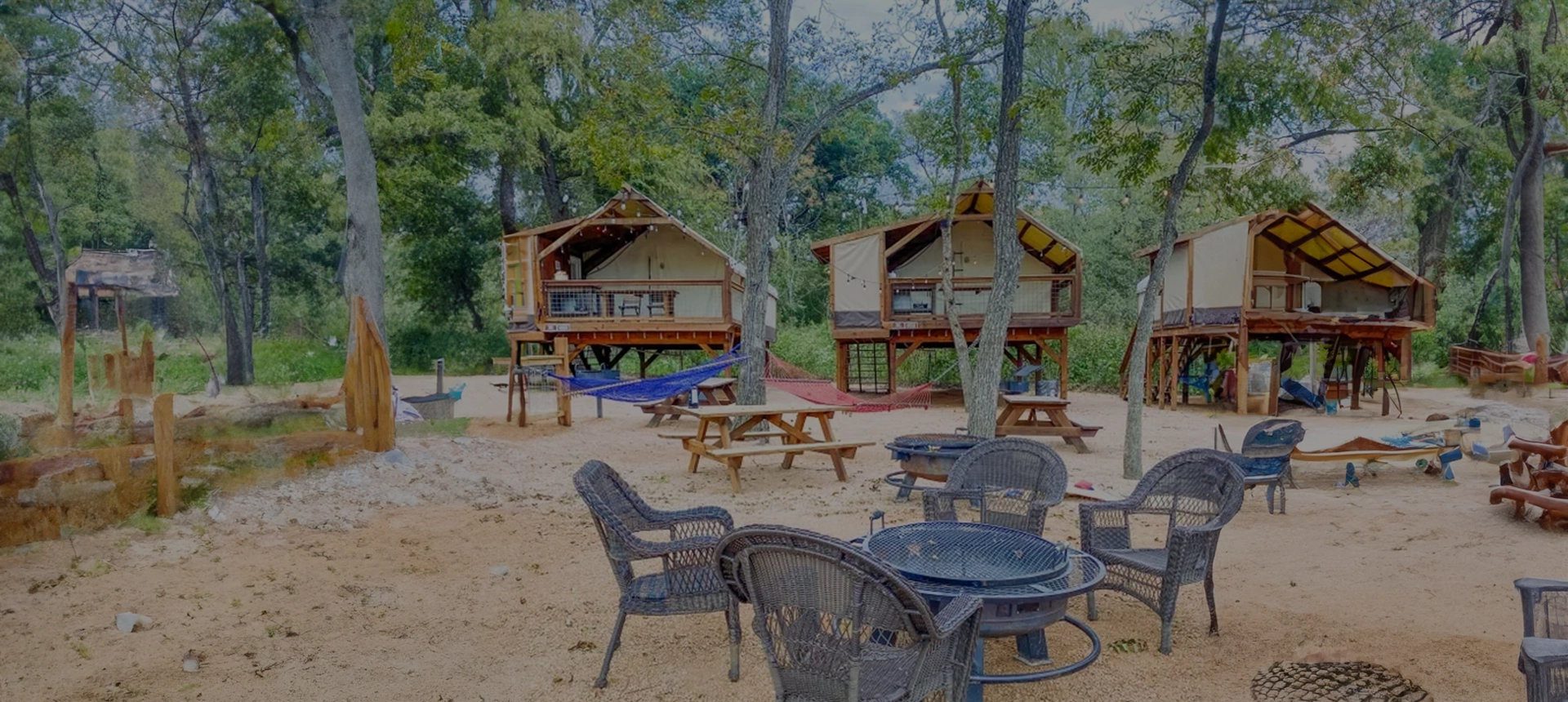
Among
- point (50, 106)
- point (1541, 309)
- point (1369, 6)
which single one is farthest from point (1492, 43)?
point (50, 106)

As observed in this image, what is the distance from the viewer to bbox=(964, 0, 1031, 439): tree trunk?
8.52 meters

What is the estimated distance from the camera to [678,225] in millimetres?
14664

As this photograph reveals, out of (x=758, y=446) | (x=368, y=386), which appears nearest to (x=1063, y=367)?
(x=758, y=446)

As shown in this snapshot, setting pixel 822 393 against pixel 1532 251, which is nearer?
pixel 822 393

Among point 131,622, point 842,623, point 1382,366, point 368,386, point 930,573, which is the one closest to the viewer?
point 842,623

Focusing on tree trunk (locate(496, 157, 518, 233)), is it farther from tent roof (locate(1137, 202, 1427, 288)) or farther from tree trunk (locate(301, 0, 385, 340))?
tent roof (locate(1137, 202, 1427, 288))

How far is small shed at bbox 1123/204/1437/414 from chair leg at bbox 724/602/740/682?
1375cm

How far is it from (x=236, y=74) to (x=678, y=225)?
11148mm

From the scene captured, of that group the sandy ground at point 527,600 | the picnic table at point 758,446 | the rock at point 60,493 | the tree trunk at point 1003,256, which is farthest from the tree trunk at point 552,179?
the rock at point 60,493

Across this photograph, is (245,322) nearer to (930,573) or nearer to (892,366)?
(892,366)

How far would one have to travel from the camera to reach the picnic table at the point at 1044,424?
407 inches

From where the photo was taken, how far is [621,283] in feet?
49.1

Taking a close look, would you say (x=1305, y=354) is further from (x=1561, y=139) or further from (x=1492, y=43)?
(x=1492, y=43)

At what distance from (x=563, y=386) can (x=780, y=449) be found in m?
5.29
